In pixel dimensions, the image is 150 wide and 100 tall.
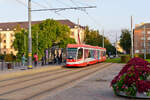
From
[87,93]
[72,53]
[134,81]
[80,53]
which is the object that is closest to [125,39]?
[80,53]

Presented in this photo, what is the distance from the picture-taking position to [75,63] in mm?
30469

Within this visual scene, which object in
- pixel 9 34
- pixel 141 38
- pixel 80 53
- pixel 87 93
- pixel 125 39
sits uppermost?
pixel 9 34

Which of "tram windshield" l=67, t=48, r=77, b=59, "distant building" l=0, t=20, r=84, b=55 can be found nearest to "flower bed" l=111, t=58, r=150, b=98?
"tram windshield" l=67, t=48, r=77, b=59

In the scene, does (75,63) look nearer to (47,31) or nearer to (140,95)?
(140,95)

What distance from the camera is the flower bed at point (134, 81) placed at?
8430 mm

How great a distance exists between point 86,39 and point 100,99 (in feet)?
197

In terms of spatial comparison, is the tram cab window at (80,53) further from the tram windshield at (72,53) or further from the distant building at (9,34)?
the distant building at (9,34)

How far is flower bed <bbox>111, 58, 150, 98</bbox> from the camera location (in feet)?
27.7

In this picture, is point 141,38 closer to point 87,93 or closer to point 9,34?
point 9,34

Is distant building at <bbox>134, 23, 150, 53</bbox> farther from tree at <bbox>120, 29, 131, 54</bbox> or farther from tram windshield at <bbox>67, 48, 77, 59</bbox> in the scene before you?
tram windshield at <bbox>67, 48, 77, 59</bbox>

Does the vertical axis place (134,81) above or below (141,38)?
below

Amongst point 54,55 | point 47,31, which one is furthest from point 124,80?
point 47,31

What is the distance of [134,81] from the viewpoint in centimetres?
845

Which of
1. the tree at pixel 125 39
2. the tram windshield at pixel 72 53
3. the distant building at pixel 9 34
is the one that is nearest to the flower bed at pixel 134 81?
the tram windshield at pixel 72 53
